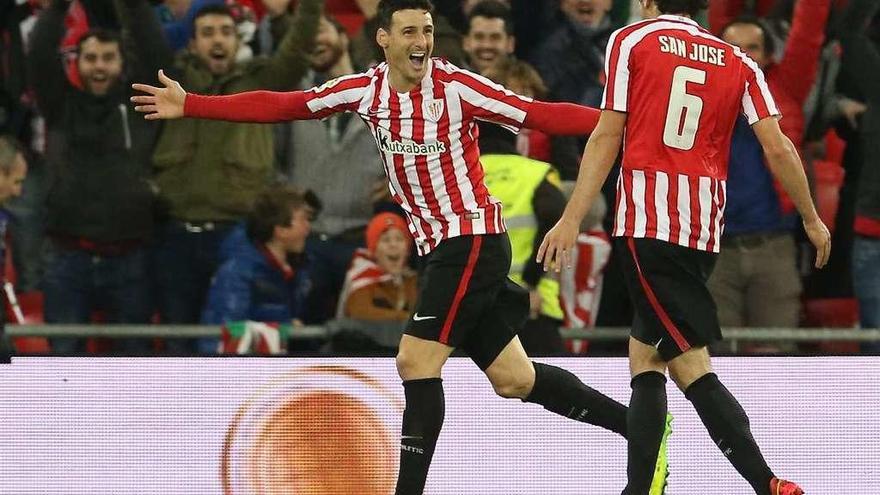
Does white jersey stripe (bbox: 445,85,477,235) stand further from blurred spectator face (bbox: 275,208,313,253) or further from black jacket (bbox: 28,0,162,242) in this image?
black jacket (bbox: 28,0,162,242)

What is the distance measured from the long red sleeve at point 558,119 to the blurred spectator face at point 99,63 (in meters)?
2.93

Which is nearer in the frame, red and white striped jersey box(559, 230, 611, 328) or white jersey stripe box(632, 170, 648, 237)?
white jersey stripe box(632, 170, 648, 237)

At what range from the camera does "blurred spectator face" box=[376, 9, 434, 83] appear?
634 centimetres

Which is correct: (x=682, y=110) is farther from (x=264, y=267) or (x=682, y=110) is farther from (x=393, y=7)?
(x=264, y=267)

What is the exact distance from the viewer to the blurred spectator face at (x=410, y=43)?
6.34 meters

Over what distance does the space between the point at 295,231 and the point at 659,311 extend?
281 centimetres

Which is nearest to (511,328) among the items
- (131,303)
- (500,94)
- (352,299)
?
(500,94)

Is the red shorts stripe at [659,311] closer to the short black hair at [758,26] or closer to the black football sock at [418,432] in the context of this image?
the black football sock at [418,432]

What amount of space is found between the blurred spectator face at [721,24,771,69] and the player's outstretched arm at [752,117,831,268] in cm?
241

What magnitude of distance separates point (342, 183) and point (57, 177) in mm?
1420

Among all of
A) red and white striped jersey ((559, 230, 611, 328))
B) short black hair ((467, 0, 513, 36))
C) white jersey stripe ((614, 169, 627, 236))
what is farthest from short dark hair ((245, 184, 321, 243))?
white jersey stripe ((614, 169, 627, 236))

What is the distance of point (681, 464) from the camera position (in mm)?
7031

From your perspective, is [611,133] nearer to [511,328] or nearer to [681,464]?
[511,328]

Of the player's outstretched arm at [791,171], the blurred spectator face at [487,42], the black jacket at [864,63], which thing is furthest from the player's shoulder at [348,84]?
the black jacket at [864,63]
